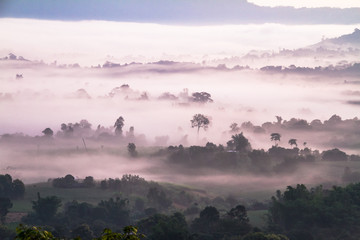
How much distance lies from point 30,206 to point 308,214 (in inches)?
→ 3303

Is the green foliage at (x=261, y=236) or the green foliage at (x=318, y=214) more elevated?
the green foliage at (x=318, y=214)

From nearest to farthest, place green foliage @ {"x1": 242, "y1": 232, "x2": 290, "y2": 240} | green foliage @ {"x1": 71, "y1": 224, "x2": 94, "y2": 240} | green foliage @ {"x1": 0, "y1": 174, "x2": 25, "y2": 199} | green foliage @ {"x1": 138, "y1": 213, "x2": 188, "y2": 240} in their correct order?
green foliage @ {"x1": 242, "y1": 232, "x2": 290, "y2": 240} < green foliage @ {"x1": 138, "y1": 213, "x2": 188, "y2": 240} < green foliage @ {"x1": 71, "y1": 224, "x2": 94, "y2": 240} < green foliage @ {"x1": 0, "y1": 174, "x2": 25, "y2": 199}

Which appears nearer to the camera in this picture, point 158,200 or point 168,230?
point 168,230

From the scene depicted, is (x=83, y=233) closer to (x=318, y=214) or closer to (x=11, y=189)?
(x=318, y=214)

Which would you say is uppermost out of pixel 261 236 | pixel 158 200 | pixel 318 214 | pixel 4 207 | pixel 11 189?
pixel 11 189

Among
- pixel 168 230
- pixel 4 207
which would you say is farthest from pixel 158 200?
pixel 168 230

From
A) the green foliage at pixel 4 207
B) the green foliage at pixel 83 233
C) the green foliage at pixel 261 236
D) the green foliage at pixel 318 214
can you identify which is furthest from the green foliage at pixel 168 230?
the green foliage at pixel 4 207

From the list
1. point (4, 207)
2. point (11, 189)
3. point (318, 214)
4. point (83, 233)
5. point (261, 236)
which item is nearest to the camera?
point (261, 236)

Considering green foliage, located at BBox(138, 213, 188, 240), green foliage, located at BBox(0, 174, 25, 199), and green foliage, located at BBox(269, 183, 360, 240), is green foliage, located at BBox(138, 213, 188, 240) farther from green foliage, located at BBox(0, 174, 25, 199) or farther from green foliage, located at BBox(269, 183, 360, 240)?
green foliage, located at BBox(0, 174, 25, 199)

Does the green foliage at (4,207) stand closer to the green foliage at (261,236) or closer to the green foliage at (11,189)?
the green foliage at (11,189)

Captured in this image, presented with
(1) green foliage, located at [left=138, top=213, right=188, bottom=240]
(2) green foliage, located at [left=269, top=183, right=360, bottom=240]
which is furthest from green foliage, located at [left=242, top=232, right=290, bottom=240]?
(2) green foliage, located at [left=269, top=183, right=360, bottom=240]

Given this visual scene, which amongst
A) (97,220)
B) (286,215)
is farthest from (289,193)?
(97,220)

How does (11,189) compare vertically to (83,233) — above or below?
above

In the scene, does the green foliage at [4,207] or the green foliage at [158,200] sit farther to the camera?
the green foliage at [158,200]
